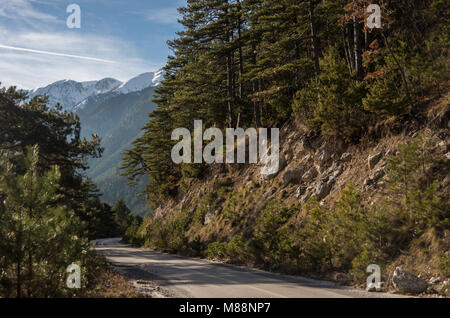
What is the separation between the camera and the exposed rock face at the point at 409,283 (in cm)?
809

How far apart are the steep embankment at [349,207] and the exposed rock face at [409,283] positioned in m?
0.45

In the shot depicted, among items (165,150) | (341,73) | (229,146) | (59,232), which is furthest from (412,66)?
(165,150)

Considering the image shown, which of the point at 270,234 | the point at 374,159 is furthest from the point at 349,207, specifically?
the point at 270,234

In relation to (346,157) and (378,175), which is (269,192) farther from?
(378,175)

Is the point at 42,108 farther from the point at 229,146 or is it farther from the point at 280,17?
the point at 280,17

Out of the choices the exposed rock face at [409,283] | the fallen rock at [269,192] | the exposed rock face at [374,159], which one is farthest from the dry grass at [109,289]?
the exposed rock face at [374,159]

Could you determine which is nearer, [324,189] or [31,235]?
[31,235]

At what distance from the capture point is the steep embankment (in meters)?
9.76

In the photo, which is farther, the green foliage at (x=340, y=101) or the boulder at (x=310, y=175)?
the boulder at (x=310, y=175)

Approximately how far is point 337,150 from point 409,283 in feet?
28.6

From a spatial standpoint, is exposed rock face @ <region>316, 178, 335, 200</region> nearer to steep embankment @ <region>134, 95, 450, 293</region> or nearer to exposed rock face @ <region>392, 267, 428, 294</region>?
steep embankment @ <region>134, 95, 450, 293</region>

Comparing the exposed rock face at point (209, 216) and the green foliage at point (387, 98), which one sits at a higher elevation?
the green foliage at point (387, 98)

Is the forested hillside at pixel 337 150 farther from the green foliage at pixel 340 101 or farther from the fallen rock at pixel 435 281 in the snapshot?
the fallen rock at pixel 435 281

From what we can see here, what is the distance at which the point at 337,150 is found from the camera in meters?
16.1
